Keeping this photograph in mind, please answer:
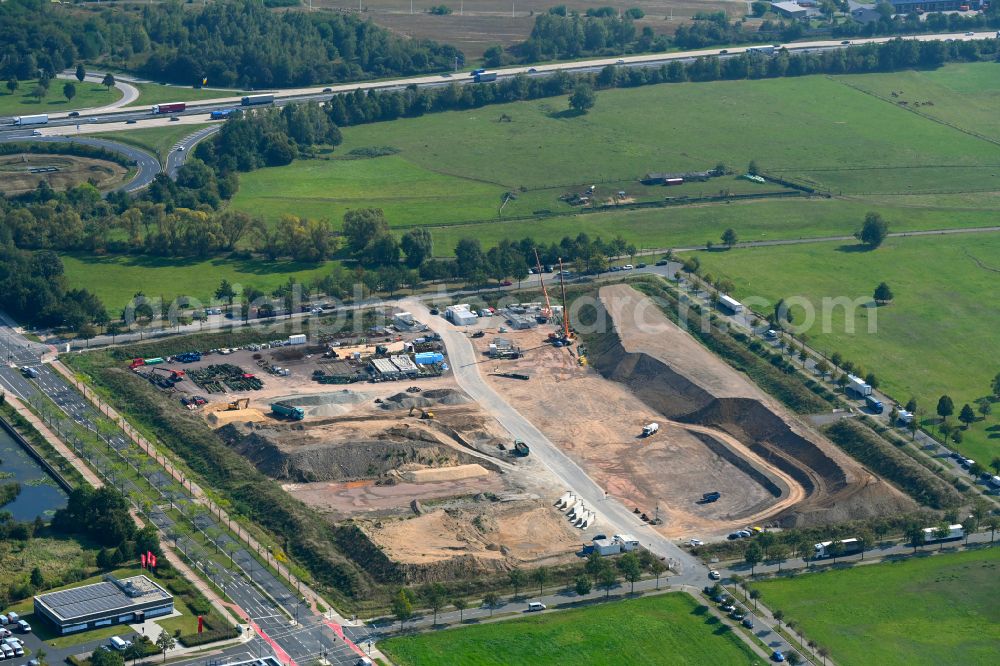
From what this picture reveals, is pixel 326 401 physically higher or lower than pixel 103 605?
higher

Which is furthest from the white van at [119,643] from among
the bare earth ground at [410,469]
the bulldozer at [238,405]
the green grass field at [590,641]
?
the bulldozer at [238,405]

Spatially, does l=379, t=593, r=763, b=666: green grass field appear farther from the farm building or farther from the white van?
the white van

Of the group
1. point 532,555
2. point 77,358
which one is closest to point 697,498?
point 532,555

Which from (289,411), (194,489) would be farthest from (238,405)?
(194,489)

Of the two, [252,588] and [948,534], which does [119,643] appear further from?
[948,534]

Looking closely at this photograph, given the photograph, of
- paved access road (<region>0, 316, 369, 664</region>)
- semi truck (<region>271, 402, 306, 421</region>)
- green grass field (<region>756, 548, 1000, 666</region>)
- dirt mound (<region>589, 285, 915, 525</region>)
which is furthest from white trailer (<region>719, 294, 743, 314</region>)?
paved access road (<region>0, 316, 369, 664</region>)

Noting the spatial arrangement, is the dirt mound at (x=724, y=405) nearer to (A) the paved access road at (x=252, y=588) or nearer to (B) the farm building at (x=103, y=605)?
(A) the paved access road at (x=252, y=588)

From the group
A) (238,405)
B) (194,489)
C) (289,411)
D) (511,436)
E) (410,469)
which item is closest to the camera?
(194,489)
